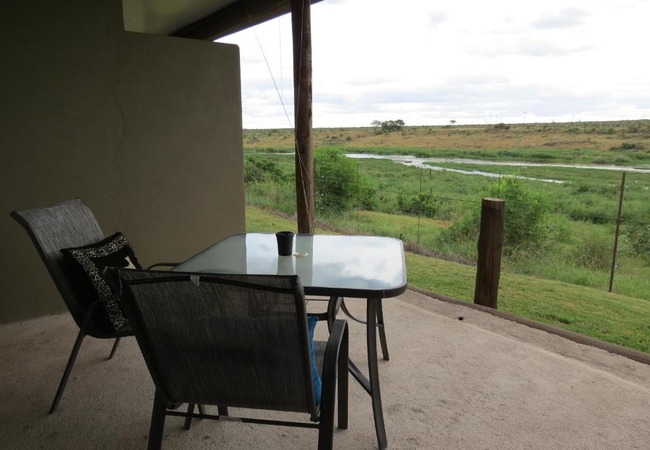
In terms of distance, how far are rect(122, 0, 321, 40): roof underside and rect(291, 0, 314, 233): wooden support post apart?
0.70 ft

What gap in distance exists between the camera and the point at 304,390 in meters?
1.25

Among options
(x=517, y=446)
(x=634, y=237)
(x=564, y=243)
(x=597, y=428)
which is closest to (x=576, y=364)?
(x=597, y=428)

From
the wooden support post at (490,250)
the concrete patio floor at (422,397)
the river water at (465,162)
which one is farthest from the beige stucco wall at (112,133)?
the river water at (465,162)

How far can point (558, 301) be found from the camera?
5617 millimetres

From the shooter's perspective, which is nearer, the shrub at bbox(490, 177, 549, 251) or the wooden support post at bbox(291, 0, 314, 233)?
the wooden support post at bbox(291, 0, 314, 233)

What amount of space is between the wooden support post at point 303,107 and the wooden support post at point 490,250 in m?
1.33

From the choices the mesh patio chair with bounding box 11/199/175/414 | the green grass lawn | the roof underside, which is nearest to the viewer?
the mesh patio chair with bounding box 11/199/175/414

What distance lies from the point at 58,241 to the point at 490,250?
2.65 m

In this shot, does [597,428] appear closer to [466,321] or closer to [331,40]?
[466,321]

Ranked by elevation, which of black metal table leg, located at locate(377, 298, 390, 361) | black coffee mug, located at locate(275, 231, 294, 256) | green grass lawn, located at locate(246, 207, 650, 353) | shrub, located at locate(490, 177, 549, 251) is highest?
black coffee mug, located at locate(275, 231, 294, 256)

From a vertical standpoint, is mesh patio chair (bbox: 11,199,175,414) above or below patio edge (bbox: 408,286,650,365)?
above

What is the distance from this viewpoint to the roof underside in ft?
12.6

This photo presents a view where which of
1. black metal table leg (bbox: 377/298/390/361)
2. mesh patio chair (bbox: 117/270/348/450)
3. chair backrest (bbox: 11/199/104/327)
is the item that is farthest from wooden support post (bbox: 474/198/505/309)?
chair backrest (bbox: 11/199/104/327)

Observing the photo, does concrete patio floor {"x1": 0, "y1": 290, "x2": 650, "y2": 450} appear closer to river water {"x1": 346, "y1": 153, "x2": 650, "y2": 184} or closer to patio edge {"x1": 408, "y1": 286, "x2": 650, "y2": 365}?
patio edge {"x1": 408, "y1": 286, "x2": 650, "y2": 365}
